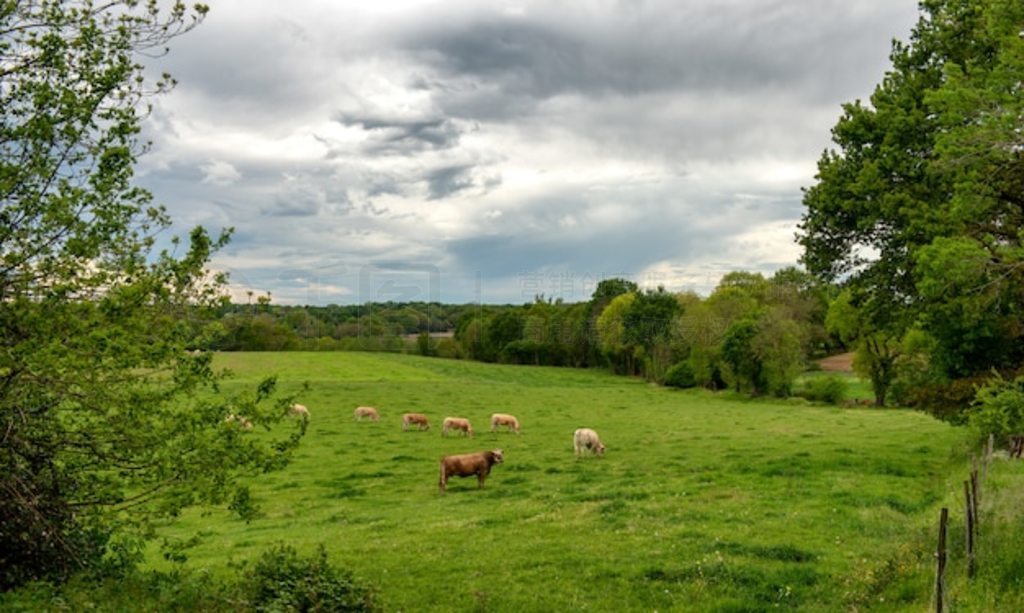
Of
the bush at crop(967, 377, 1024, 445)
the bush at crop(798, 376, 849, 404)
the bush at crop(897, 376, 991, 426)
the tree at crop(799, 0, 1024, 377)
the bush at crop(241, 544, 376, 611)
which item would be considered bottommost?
the bush at crop(798, 376, 849, 404)

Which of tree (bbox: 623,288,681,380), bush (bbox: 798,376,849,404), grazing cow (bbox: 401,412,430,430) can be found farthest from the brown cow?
tree (bbox: 623,288,681,380)

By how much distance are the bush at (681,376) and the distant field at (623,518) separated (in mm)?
48949

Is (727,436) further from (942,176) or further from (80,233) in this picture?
(80,233)

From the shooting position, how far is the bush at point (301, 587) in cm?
1124

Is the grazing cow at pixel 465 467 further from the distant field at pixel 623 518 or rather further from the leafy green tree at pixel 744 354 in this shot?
the leafy green tree at pixel 744 354

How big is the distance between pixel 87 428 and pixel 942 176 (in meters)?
23.6

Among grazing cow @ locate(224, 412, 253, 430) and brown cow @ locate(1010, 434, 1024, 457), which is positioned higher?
grazing cow @ locate(224, 412, 253, 430)

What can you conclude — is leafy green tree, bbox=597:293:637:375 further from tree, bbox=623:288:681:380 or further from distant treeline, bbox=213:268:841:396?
tree, bbox=623:288:681:380

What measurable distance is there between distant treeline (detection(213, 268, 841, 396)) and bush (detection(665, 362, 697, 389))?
139 millimetres

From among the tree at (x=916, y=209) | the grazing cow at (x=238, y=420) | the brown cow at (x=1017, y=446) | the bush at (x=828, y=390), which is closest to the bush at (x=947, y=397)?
the tree at (x=916, y=209)

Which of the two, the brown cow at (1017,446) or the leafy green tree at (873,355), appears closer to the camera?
the brown cow at (1017,446)

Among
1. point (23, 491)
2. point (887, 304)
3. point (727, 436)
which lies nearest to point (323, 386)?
point (727, 436)

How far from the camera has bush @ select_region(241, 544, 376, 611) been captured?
11.2m

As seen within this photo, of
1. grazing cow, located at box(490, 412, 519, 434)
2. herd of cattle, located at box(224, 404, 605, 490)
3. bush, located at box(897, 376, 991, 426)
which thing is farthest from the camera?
grazing cow, located at box(490, 412, 519, 434)
